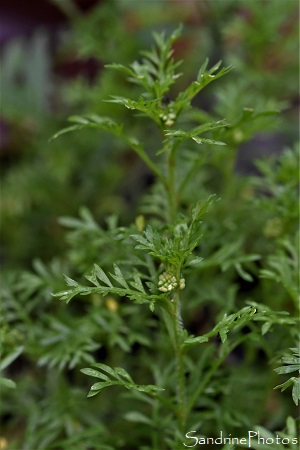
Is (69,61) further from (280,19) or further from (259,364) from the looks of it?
(259,364)

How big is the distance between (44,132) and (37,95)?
4.7 inches

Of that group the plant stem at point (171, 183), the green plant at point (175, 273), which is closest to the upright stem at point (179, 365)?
the green plant at point (175, 273)

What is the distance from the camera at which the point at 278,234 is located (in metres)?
0.95

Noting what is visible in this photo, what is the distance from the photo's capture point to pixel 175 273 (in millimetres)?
665

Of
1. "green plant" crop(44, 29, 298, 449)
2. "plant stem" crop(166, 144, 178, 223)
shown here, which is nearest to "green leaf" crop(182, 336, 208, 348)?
"green plant" crop(44, 29, 298, 449)

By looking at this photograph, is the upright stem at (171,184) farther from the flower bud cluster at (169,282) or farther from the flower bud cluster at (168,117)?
the flower bud cluster at (169,282)

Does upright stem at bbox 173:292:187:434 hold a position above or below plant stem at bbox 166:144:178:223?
below

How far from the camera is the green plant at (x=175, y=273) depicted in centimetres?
65

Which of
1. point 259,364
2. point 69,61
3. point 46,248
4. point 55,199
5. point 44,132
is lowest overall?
point 259,364

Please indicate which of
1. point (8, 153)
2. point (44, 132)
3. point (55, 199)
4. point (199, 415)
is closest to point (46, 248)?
point (55, 199)

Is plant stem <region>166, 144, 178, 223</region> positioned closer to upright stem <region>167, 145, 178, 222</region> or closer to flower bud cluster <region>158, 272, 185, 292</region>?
upright stem <region>167, 145, 178, 222</region>

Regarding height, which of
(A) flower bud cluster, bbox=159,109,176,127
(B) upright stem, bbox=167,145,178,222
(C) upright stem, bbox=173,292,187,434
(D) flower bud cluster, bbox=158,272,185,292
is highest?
(A) flower bud cluster, bbox=159,109,176,127

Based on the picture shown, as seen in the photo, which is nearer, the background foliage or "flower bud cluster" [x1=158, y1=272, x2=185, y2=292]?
"flower bud cluster" [x1=158, y1=272, x2=185, y2=292]

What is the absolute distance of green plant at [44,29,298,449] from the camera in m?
0.65
